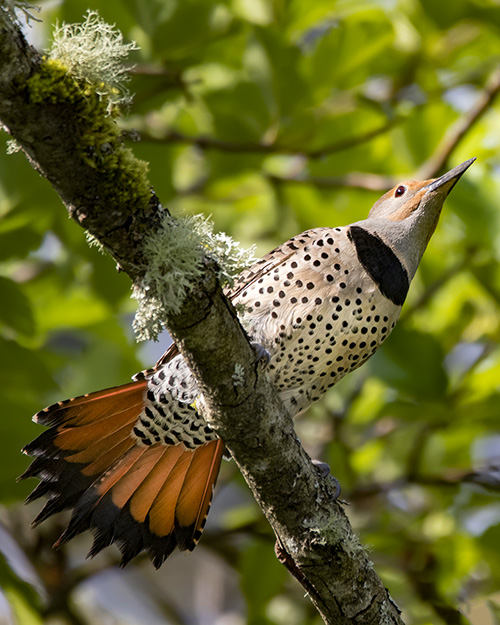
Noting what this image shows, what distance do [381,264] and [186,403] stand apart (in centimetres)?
86

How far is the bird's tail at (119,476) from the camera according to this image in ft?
9.00

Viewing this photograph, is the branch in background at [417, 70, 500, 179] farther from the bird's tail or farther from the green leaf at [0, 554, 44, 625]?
the green leaf at [0, 554, 44, 625]

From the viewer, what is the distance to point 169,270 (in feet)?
5.48

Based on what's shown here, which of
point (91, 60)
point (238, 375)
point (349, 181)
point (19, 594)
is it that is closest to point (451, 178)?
point (349, 181)

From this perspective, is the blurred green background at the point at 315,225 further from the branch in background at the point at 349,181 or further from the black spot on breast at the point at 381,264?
the black spot on breast at the point at 381,264

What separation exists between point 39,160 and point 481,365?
3.07 metres

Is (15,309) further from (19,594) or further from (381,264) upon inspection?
(381,264)

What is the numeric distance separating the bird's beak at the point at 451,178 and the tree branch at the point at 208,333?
4.70 feet

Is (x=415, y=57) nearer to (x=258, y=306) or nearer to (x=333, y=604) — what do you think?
(x=258, y=306)

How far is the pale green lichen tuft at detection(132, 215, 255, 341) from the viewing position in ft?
5.45

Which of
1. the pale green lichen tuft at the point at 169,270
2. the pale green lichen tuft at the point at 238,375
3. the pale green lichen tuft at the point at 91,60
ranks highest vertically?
the pale green lichen tuft at the point at 91,60

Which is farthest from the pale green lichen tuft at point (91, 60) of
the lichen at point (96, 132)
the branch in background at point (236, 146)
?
the branch in background at point (236, 146)

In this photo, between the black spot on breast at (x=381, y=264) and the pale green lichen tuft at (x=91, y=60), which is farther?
the black spot on breast at (x=381, y=264)

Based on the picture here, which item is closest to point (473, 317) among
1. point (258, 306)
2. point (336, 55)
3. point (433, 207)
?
point (433, 207)
